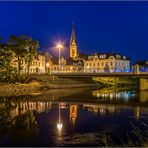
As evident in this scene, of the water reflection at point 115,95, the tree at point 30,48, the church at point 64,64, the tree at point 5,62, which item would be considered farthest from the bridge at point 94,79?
the church at point 64,64

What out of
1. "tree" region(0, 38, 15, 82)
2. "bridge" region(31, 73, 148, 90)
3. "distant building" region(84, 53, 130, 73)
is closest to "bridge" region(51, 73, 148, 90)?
"bridge" region(31, 73, 148, 90)

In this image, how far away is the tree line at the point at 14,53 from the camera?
3714 inches

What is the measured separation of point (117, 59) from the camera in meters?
175

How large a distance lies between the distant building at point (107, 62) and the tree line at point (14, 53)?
69450mm

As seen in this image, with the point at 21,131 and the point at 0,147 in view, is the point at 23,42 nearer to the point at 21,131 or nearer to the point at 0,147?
the point at 21,131

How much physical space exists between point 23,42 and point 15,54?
14.5ft

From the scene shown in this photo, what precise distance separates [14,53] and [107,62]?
8323 centimetres

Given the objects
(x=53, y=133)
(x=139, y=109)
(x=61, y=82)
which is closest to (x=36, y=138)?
(x=53, y=133)

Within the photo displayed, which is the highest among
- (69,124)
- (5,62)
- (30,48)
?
(30,48)

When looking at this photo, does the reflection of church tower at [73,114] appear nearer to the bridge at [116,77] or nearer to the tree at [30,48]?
the bridge at [116,77]

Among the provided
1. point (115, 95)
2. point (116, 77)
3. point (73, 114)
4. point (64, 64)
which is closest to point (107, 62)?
point (64, 64)

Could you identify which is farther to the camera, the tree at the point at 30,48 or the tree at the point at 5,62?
the tree at the point at 30,48

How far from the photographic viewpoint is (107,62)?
17550 centimetres

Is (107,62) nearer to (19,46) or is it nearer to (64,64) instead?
(64,64)
